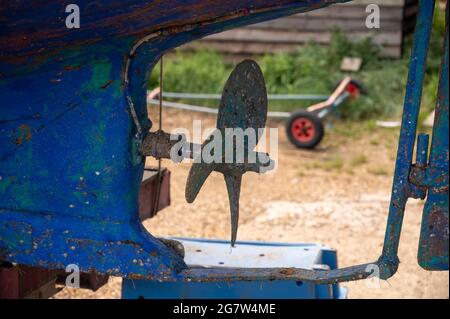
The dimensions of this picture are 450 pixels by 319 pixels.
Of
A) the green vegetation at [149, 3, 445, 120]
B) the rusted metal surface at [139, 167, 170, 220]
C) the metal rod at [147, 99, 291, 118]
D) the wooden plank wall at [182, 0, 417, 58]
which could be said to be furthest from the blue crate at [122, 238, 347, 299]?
the wooden plank wall at [182, 0, 417, 58]

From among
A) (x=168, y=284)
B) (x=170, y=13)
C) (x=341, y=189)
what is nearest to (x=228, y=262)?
(x=168, y=284)

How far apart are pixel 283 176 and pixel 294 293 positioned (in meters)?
3.49

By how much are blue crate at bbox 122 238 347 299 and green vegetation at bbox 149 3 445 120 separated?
508 cm

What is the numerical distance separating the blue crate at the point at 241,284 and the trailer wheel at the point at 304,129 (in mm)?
3988

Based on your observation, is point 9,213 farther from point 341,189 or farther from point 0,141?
point 341,189

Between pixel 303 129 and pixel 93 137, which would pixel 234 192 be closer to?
pixel 93 137

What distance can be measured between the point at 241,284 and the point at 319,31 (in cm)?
715

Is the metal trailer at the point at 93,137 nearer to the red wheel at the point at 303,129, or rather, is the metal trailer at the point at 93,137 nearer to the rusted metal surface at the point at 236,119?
the rusted metal surface at the point at 236,119

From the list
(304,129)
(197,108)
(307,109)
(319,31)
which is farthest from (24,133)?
(319,31)

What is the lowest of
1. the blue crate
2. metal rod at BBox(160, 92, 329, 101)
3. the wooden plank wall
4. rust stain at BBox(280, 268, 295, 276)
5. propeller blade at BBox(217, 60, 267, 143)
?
the blue crate

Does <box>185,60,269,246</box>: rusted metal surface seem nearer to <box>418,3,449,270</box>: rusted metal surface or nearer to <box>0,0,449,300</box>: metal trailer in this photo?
<box>0,0,449,300</box>: metal trailer

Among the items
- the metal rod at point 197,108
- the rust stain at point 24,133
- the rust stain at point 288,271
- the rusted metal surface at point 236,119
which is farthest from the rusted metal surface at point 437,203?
the metal rod at point 197,108

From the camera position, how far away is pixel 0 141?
235 centimetres

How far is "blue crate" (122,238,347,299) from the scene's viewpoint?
120 inches
